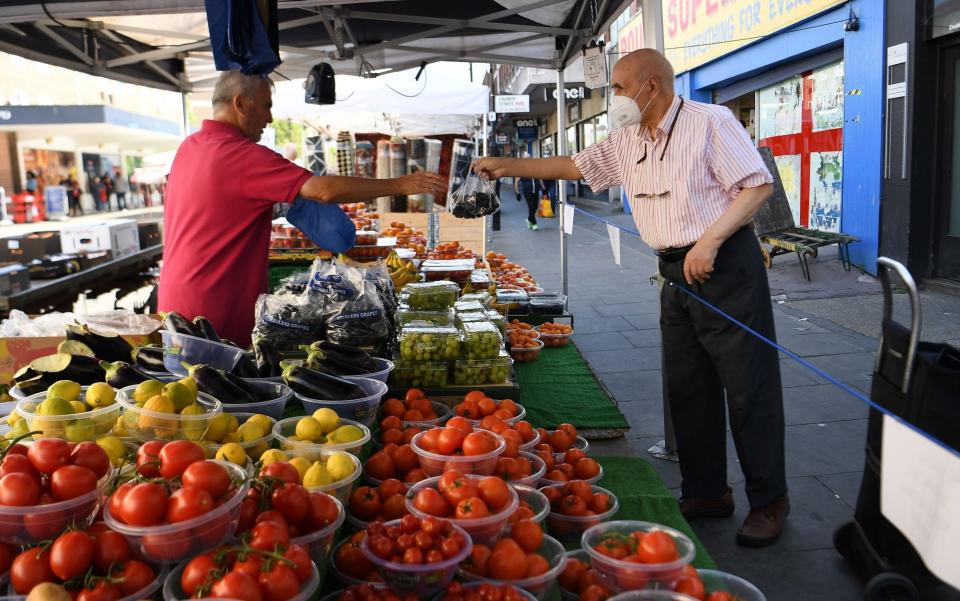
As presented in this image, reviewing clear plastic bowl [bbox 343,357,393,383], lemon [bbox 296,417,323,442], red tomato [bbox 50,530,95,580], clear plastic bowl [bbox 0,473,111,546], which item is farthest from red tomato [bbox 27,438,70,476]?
clear plastic bowl [bbox 343,357,393,383]

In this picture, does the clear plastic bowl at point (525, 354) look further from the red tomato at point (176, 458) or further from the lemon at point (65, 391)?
the red tomato at point (176, 458)

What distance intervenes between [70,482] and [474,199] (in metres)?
3.34

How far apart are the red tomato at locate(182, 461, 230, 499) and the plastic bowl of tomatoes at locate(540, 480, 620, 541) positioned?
48.4 inches

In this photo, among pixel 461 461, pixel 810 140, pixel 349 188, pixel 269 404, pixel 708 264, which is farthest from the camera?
pixel 810 140

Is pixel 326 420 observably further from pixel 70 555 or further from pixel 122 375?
pixel 70 555

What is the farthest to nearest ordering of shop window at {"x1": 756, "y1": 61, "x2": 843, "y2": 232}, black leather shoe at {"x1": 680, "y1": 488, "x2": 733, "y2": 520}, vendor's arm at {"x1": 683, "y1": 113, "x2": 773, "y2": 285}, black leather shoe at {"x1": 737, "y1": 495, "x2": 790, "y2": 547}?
shop window at {"x1": 756, "y1": 61, "x2": 843, "y2": 232} → black leather shoe at {"x1": 680, "y1": 488, "x2": 733, "y2": 520} → black leather shoe at {"x1": 737, "y1": 495, "x2": 790, "y2": 547} → vendor's arm at {"x1": 683, "y1": 113, "x2": 773, "y2": 285}

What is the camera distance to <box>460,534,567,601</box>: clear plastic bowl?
1854mm

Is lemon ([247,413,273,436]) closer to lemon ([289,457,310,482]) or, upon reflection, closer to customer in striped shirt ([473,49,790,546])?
lemon ([289,457,310,482])

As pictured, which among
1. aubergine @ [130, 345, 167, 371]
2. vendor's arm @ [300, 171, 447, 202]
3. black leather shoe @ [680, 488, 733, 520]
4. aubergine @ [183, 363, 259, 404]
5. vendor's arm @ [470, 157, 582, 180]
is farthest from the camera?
vendor's arm @ [470, 157, 582, 180]

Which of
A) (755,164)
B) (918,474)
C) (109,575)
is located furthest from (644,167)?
(109,575)

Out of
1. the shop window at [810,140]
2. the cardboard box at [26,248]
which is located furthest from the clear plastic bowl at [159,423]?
the shop window at [810,140]

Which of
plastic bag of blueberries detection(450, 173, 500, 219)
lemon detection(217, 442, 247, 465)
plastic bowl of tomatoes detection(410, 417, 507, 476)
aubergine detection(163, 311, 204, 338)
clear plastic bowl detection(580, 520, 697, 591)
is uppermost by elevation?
plastic bag of blueberries detection(450, 173, 500, 219)

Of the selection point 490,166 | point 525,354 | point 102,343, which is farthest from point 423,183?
point 525,354

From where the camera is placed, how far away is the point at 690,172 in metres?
3.43
